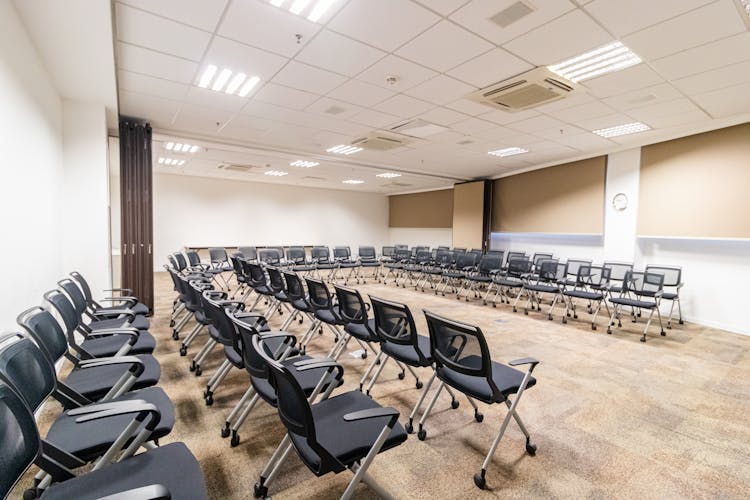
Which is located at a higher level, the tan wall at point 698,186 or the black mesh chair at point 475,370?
the tan wall at point 698,186

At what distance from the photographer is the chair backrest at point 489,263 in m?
7.63

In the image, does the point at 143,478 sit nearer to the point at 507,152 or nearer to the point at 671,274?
the point at 671,274

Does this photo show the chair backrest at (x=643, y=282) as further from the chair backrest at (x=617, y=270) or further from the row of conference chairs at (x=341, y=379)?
the row of conference chairs at (x=341, y=379)

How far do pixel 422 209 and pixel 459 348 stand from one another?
12346mm

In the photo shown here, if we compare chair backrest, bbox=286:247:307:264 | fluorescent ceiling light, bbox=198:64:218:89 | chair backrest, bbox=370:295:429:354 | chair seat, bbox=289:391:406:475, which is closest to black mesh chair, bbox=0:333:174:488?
chair seat, bbox=289:391:406:475

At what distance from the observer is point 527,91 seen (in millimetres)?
4270

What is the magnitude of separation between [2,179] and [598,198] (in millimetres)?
9010

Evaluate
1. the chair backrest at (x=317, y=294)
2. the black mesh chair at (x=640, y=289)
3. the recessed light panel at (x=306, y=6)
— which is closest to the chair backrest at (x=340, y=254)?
the chair backrest at (x=317, y=294)

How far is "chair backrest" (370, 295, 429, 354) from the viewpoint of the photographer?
2637mm

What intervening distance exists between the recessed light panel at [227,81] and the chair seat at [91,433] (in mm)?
3532

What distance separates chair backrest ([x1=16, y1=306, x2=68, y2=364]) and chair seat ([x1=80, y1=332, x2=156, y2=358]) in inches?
10.8

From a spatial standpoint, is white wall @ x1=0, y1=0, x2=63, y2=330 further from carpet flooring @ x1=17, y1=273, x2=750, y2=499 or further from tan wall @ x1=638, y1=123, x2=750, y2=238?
tan wall @ x1=638, y1=123, x2=750, y2=238

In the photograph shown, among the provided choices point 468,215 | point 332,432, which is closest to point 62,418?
point 332,432

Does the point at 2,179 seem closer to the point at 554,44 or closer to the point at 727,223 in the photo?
the point at 554,44
